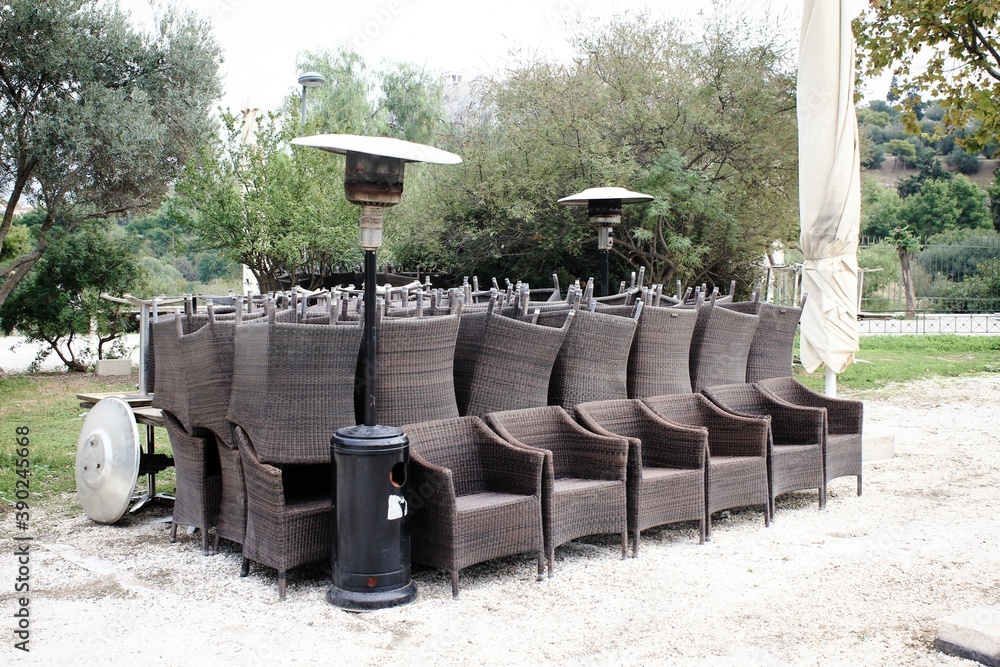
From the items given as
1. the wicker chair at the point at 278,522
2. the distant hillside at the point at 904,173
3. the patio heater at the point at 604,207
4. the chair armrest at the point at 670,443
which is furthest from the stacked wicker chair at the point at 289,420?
the distant hillside at the point at 904,173

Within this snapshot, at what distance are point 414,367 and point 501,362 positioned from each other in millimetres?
637

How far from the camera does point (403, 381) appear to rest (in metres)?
4.52

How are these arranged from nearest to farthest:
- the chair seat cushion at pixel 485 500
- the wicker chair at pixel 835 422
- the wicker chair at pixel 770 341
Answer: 1. the chair seat cushion at pixel 485 500
2. the wicker chair at pixel 835 422
3. the wicker chair at pixel 770 341

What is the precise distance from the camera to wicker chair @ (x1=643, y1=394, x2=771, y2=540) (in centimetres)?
533

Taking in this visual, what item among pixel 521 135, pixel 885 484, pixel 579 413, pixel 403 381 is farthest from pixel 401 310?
pixel 521 135

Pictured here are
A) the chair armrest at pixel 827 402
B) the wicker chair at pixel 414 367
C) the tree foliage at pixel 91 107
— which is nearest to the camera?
the wicker chair at pixel 414 367

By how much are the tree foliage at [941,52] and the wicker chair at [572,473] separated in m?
8.36

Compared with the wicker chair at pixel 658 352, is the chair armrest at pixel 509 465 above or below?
below

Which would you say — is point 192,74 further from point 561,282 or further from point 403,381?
point 403,381

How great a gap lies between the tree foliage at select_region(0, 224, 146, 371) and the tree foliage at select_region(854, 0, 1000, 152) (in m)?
11.4

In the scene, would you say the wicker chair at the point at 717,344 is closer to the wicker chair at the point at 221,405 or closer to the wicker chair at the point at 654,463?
the wicker chair at the point at 654,463

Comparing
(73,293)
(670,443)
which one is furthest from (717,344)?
(73,293)

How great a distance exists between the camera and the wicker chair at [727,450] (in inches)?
210

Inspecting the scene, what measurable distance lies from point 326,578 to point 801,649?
2.30 m
